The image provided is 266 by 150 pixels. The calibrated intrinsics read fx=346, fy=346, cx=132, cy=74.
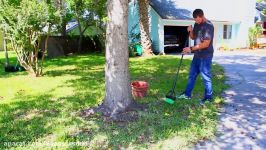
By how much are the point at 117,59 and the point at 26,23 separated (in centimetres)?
557

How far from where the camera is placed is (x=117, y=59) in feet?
20.8

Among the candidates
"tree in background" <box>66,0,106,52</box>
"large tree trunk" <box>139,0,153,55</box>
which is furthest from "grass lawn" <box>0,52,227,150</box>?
"tree in background" <box>66,0,106,52</box>

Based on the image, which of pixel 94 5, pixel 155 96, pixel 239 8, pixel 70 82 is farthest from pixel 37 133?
pixel 239 8

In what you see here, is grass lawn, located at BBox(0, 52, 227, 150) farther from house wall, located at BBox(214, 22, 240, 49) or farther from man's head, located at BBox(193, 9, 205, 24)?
house wall, located at BBox(214, 22, 240, 49)

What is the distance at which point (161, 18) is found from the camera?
22.7m

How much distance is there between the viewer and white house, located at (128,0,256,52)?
23.3 meters

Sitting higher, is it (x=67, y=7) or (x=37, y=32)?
(x=67, y=7)

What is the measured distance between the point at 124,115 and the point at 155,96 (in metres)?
1.97

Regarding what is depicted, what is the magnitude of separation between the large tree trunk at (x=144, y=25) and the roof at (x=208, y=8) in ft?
8.72

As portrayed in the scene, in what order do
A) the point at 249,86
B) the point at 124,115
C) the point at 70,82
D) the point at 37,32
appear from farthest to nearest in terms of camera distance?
the point at 37,32 < the point at 70,82 < the point at 249,86 < the point at 124,115

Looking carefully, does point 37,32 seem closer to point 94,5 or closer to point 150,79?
point 150,79

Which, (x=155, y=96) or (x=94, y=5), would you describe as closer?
(x=155, y=96)

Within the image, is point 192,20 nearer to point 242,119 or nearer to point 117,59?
point 242,119

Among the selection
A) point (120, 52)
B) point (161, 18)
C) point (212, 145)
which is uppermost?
point (161, 18)
